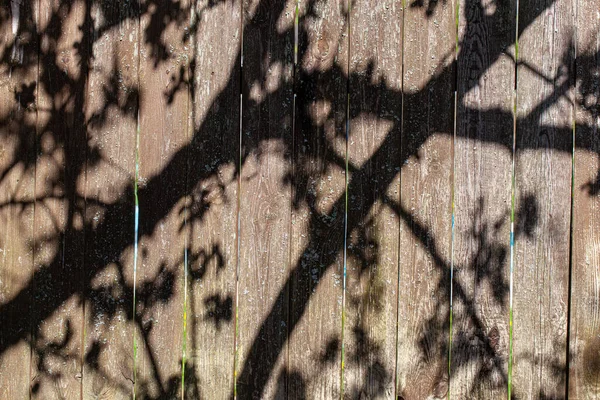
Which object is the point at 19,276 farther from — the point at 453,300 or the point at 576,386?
the point at 576,386

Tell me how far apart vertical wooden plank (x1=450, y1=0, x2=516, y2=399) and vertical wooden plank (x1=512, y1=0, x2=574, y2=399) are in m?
0.05

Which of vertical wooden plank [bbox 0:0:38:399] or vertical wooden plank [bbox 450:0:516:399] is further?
vertical wooden plank [bbox 0:0:38:399]

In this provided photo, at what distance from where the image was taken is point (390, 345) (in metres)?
2.55

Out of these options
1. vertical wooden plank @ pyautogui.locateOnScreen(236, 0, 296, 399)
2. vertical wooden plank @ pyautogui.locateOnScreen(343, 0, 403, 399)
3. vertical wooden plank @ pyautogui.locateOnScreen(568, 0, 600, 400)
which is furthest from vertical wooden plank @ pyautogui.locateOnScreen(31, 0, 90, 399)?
vertical wooden plank @ pyautogui.locateOnScreen(568, 0, 600, 400)

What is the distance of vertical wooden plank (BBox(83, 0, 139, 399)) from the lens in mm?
2594

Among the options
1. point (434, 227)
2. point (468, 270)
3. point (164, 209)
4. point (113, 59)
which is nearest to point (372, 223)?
point (434, 227)

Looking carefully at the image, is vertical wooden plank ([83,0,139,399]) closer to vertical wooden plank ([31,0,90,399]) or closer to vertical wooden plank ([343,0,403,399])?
vertical wooden plank ([31,0,90,399])

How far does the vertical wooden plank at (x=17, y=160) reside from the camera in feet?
8.59

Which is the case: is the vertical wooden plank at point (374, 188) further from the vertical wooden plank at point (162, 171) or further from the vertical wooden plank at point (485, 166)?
the vertical wooden plank at point (162, 171)

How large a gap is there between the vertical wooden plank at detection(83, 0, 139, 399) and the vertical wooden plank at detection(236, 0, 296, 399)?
1.59 feet

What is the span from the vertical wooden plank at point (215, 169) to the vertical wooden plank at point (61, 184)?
1.60 feet

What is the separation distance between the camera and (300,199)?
255cm

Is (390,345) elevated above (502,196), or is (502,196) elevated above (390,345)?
(502,196)

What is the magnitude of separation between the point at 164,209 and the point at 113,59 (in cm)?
68
